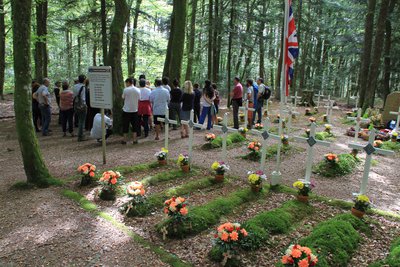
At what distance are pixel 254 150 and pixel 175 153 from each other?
7.64 feet

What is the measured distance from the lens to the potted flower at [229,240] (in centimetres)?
405

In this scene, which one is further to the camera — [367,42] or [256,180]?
[367,42]

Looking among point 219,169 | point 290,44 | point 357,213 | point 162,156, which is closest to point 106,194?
point 162,156

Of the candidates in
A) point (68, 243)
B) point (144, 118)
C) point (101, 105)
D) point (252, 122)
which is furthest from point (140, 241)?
point (252, 122)

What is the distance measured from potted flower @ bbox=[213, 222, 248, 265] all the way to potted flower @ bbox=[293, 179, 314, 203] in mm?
2115

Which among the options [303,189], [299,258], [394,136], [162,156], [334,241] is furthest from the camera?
[394,136]

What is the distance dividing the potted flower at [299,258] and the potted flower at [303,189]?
2.33 meters

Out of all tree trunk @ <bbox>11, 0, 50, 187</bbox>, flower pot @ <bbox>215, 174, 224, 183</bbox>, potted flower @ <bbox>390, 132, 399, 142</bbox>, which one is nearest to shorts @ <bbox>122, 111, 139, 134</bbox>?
tree trunk @ <bbox>11, 0, 50, 187</bbox>

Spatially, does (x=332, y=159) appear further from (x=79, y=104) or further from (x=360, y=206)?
(x=79, y=104)

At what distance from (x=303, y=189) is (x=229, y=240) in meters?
2.44

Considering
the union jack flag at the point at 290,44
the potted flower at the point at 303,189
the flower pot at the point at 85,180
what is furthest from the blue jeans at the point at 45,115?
the potted flower at the point at 303,189

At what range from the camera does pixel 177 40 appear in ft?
43.4

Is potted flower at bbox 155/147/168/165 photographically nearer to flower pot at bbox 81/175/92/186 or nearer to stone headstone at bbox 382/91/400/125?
flower pot at bbox 81/175/92/186

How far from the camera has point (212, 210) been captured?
5492mm
